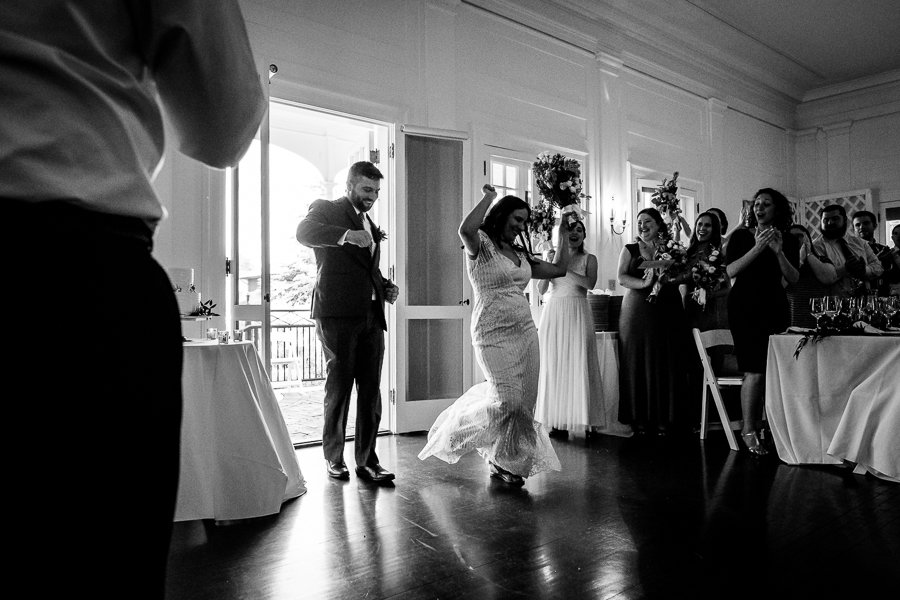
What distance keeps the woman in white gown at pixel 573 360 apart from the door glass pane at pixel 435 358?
31.3 inches

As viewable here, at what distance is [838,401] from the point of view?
11.8 feet

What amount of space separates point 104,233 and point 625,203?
708 cm

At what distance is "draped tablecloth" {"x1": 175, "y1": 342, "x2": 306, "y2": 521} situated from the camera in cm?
271

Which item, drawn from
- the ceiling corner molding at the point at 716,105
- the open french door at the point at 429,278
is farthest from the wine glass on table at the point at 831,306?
the ceiling corner molding at the point at 716,105

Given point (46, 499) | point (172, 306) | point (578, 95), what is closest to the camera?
point (46, 499)

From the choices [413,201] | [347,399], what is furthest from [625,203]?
[347,399]

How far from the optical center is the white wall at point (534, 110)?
4.46 meters

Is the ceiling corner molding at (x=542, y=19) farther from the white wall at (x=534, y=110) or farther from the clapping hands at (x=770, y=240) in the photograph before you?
the clapping hands at (x=770, y=240)

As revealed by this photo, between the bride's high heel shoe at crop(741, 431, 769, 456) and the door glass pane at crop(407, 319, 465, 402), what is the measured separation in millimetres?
2238

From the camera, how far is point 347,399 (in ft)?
11.5

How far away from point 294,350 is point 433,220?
5847 millimetres

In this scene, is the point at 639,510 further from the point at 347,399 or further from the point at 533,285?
the point at 533,285

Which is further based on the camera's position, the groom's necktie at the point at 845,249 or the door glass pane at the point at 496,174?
the door glass pane at the point at 496,174

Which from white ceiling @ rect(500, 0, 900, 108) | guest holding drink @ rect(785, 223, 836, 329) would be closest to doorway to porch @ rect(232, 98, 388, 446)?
white ceiling @ rect(500, 0, 900, 108)
